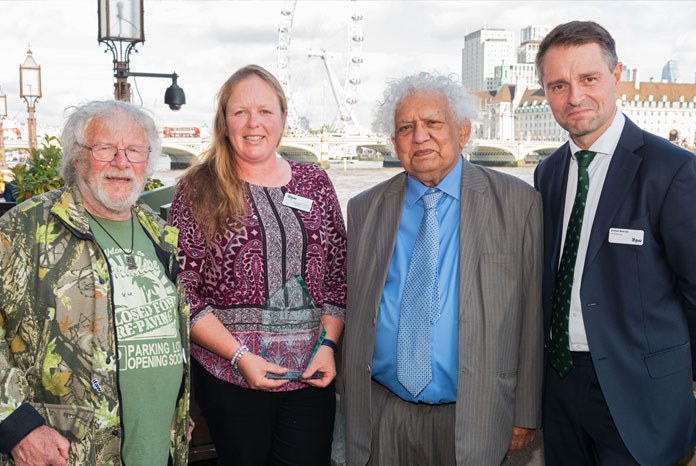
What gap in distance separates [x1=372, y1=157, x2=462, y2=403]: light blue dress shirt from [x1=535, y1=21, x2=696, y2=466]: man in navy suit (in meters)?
0.29

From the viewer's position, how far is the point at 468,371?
6.05 feet

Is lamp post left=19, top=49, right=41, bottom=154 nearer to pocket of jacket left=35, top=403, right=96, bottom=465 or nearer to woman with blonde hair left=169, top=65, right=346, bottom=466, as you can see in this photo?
woman with blonde hair left=169, top=65, right=346, bottom=466

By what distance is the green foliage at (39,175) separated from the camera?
4289 mm

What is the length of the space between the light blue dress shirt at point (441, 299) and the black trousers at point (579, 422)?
308 mm

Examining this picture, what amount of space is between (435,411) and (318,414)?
1.11 feet

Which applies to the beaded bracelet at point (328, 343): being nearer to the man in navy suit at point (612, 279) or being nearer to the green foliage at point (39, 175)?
the man in navy suit at point (612, 279)

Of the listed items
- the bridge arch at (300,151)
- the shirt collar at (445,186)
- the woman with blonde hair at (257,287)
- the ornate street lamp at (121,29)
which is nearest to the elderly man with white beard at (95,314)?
the woman with blonde hair at (257,287)

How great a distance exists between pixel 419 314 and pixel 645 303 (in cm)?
58

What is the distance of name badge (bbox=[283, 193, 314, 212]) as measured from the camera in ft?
6.56

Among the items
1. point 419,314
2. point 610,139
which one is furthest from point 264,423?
point 610,139

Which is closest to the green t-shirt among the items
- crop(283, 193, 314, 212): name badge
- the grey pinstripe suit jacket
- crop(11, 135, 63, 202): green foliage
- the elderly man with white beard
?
the elderly man with white beard

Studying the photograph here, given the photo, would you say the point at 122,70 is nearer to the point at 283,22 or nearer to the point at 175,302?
the point at 175,302

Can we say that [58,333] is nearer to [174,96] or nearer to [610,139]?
[610,139]

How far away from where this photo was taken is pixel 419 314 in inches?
74.4
